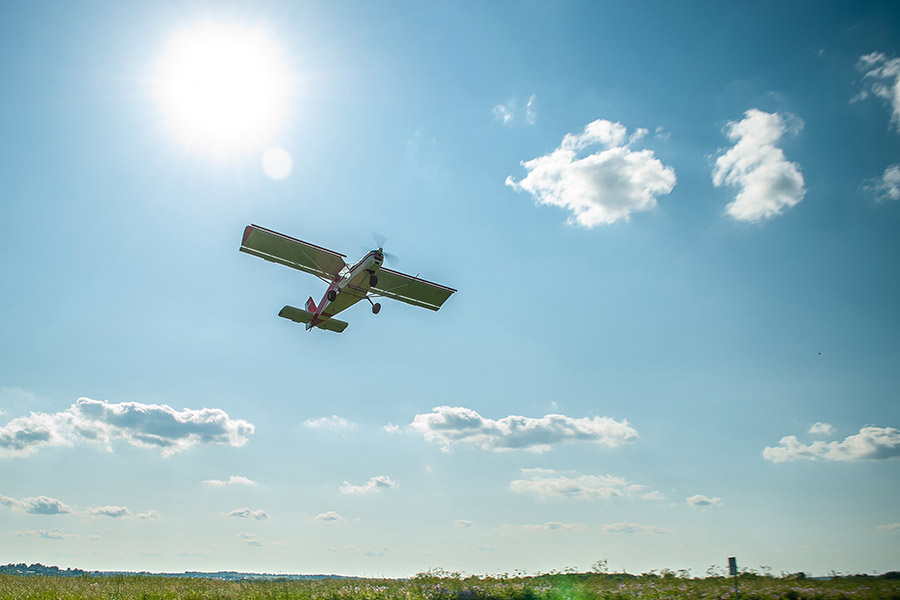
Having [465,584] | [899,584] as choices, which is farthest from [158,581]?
[899,584]

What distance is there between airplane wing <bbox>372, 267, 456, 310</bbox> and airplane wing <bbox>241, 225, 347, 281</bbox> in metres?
2.59

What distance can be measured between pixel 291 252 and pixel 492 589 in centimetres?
1819

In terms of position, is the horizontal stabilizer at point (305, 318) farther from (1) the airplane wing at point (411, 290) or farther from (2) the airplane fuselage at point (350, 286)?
(1) the airplane wing at point (411, 290)

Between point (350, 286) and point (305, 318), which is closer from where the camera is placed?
point (350, 286)

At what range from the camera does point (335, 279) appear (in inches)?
1123

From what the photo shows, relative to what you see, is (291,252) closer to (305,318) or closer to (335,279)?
A: (335,279)

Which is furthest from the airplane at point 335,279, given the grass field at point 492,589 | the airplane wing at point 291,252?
the grass field at point 492,589

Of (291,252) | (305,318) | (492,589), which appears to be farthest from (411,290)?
(492,589)

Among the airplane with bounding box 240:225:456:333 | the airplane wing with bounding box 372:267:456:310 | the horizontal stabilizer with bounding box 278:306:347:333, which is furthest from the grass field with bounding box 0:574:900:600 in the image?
the airplane wing with bounding box 372:267:456:310

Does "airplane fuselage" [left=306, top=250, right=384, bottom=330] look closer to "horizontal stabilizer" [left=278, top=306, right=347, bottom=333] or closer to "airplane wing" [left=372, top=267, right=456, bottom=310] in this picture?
"horizontal stabilizer" [left=278, top=306, right=347, bottom=333]

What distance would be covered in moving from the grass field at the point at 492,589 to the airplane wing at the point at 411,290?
49.0 feet

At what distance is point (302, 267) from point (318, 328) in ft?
14.8

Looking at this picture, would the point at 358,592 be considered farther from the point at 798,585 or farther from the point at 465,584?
the point at 798,585

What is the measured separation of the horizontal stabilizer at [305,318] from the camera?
1206 inches
